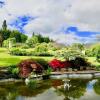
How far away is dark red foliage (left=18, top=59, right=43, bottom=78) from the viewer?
43362 mm

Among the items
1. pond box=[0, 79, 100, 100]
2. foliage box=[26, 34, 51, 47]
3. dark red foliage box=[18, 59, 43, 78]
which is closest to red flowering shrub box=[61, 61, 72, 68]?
dark red foliage box=[18, 59, 43, 78]

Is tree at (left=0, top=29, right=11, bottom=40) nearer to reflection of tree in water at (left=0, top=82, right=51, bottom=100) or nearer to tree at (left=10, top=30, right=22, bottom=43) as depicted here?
tree at (left=10, top=30, right=22, bottom=43)

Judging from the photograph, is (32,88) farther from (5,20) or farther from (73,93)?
(5,20)

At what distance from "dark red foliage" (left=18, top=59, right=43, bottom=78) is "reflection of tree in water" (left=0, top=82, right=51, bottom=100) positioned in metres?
6.27

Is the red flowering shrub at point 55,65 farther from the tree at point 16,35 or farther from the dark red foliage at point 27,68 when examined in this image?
the tree at point 16,35

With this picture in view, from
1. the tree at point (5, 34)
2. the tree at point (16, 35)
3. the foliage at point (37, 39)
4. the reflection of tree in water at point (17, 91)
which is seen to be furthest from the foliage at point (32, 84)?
the tree at point (16, 35)

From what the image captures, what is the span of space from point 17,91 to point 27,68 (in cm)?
1227

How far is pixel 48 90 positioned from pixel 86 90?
13.5ft

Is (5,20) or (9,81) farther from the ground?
(5,20)

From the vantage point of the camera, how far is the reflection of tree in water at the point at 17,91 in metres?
29.7

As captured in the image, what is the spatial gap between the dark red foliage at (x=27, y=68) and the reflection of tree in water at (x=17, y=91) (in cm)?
627

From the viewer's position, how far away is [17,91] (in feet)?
107

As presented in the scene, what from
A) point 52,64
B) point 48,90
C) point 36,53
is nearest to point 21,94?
point 48,90

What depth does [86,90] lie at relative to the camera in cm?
3366
